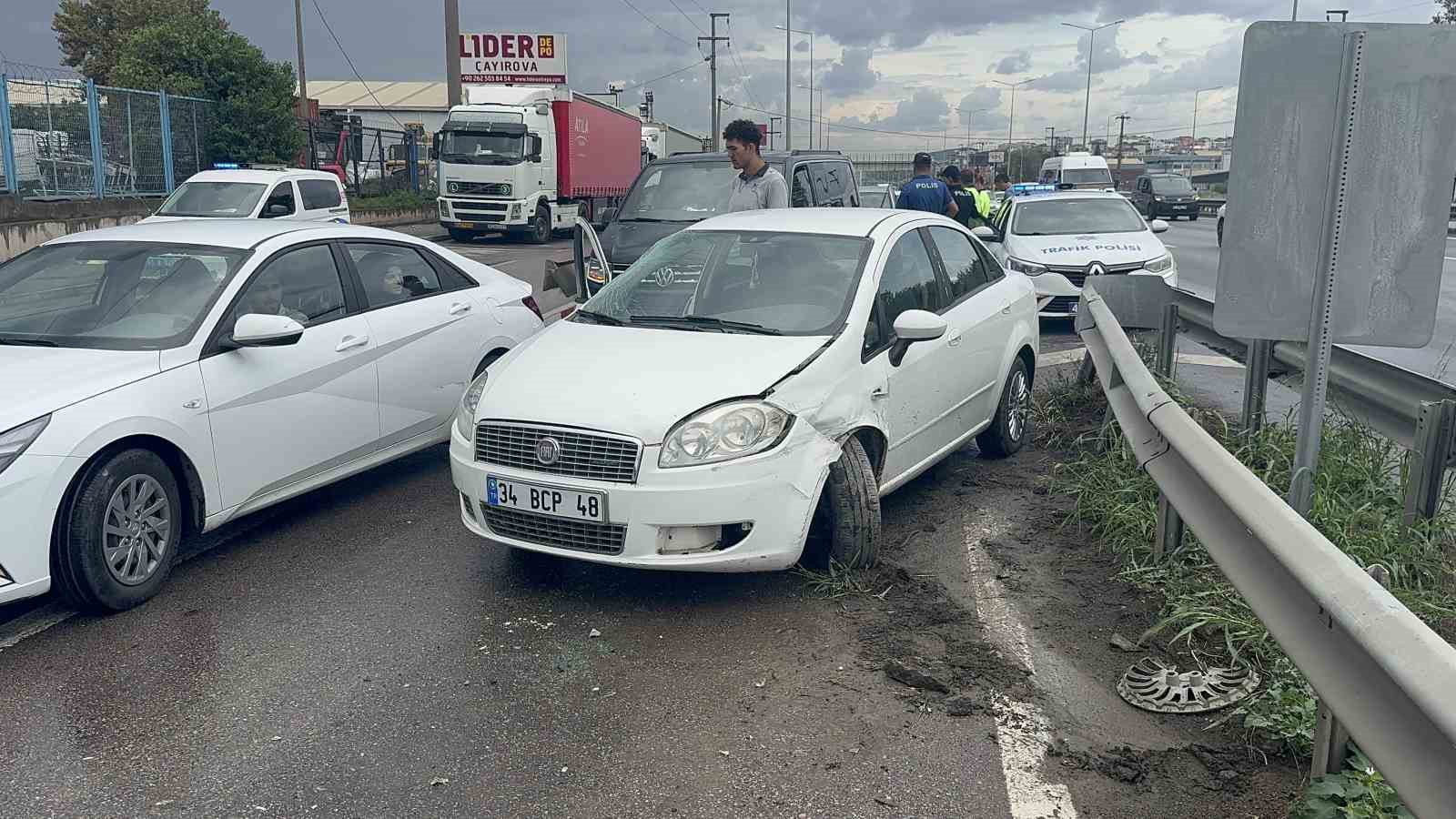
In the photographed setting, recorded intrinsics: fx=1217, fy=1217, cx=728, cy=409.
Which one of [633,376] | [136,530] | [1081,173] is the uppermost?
[1081,173]

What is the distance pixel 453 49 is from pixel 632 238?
22689 millimetres

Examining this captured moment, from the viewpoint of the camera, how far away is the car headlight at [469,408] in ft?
16.9

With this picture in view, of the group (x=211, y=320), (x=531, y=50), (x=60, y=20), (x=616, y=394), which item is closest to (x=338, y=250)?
(x=211, y=320)

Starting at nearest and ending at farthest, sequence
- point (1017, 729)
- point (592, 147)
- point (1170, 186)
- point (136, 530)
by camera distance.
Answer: point (1017, 729), point (136, 530), point (592, 147), point (1170, 186)

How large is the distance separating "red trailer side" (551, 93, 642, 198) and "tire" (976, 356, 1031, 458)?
20.3 meters

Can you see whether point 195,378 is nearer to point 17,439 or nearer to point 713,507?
point 17,439

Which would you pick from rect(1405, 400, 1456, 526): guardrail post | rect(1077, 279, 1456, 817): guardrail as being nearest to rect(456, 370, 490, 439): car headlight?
rect(1077, 279, 1456, 817): guardrail

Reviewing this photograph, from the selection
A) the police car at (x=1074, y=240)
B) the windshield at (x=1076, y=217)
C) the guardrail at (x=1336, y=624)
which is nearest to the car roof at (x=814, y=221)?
the guardrail at (x=1336, y=624)

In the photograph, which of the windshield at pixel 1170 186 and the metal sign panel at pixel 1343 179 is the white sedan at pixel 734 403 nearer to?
the metal sign panel at pixel 1343 179

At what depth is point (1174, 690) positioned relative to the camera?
4.02 meters

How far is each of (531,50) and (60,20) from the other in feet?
59.5

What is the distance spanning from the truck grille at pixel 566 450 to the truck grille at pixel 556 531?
0.60 ft

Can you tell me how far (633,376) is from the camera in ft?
16.3

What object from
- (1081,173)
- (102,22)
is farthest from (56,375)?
(102,22)
